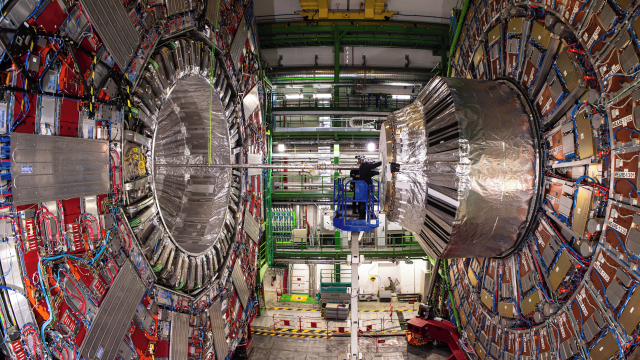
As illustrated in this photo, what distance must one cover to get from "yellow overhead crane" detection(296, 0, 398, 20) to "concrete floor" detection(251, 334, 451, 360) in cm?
864

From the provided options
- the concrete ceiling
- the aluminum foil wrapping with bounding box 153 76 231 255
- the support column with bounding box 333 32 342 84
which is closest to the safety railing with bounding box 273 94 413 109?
the concrete ceiling

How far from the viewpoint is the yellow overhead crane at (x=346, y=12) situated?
288 inches

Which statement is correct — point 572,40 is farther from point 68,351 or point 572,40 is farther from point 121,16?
point 68,351

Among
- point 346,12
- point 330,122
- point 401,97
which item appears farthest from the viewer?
point 401,97

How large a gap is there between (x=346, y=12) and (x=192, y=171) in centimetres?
587

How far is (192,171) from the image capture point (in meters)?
5.27

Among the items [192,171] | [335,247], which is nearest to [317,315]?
[335,247]

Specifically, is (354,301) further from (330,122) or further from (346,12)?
(346,12)

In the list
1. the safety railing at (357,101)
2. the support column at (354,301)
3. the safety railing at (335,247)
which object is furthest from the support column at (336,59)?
the support column at (354,301)

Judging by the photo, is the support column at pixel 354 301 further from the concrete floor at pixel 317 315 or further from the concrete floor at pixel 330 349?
the concrete floor at pixel 317 315

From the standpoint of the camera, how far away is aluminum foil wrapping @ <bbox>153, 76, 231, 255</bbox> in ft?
15.7

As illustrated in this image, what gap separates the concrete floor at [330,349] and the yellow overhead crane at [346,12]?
864cm

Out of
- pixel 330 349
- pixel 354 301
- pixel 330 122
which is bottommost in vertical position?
pixel 330 349

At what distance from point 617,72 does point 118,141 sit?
13.6 ft
